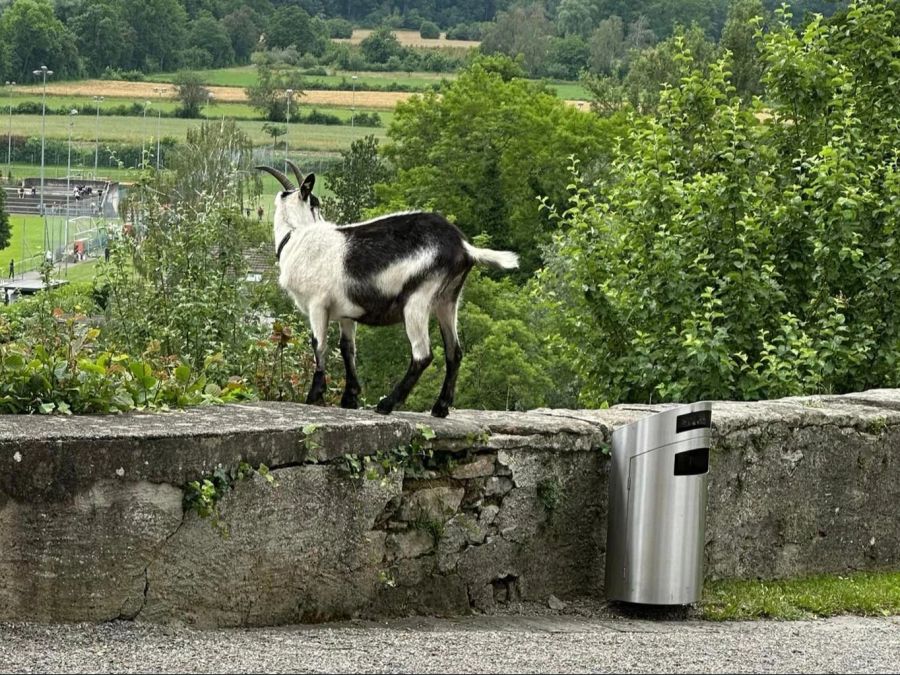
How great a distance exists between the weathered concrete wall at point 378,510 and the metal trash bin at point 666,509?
417 mm

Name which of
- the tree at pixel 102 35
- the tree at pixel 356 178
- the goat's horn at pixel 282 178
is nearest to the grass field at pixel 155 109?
the tree at pixel 102 35

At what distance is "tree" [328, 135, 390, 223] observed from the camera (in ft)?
263

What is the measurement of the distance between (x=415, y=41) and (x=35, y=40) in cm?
3493

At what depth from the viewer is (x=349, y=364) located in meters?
9.24

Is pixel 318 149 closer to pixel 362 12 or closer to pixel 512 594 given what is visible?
pixel 362 12

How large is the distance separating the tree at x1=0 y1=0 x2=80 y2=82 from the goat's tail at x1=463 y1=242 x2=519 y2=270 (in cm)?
13055

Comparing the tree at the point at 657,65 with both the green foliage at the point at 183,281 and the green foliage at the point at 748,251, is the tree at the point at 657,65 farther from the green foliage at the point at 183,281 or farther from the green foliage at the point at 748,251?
the green foliage at the point at 183,281

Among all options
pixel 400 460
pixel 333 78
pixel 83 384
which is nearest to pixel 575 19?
pixel 333 78

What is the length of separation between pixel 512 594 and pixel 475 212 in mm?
58846

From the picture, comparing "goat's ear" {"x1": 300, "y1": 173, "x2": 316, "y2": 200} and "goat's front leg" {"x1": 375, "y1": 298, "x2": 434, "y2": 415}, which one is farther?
"goat's ear" {"x1": 300, "y1": 173, "x2": 316, "y2": 200}

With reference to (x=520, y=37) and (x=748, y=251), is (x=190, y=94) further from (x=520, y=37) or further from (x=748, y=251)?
(x=748, y=251)

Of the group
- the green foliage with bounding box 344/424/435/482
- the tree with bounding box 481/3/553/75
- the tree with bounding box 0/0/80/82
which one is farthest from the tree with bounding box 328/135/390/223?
the tree with bounding box 481/3/553/75

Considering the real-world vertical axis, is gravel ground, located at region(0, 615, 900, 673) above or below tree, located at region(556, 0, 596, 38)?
below

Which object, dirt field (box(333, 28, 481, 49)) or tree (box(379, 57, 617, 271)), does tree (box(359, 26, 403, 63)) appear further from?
tree (box(379, 57, 617, 271))
